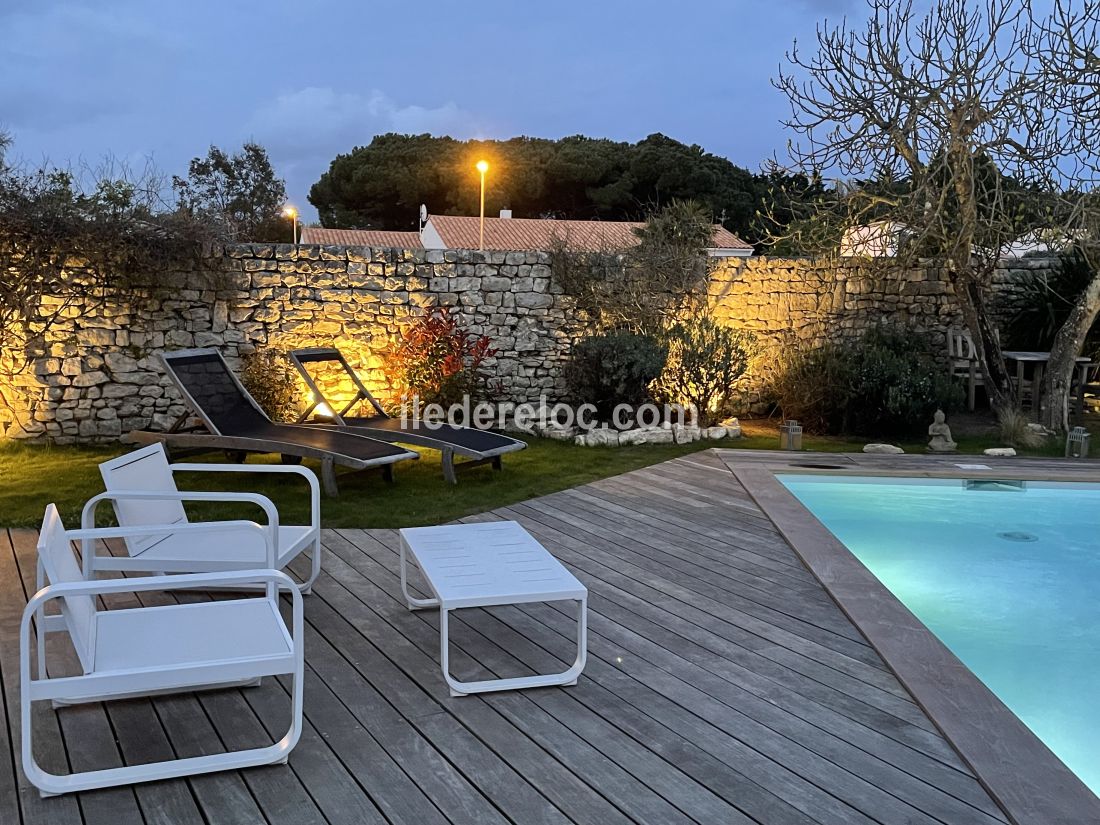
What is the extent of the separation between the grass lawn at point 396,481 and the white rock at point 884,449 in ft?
1.06

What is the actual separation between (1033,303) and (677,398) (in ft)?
15.1

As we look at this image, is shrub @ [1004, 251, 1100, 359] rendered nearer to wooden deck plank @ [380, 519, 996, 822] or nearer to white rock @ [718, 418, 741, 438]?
white rock @ [718, 418, 741, 438]

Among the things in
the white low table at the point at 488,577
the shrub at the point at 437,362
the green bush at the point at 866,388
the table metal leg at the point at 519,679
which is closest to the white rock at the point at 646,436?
the shrub at the point at 437,362

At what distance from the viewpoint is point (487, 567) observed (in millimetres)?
3600

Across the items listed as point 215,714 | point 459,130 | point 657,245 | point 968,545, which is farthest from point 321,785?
point 459,130

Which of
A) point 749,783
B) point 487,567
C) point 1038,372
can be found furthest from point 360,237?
point 749,783

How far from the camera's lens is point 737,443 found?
906cm

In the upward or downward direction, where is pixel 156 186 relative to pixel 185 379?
upward

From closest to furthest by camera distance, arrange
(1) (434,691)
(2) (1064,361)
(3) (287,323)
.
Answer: (1) (434,691) < (3) (287,323) < (2) (1064,361)

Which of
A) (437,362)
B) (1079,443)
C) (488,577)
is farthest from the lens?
(437,362)

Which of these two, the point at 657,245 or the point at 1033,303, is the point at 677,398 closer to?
the point at 657,245

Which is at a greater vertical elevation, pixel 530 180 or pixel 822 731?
pixel 530 180

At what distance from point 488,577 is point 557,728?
0.64 m

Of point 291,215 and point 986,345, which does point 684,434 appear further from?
point 291,215
